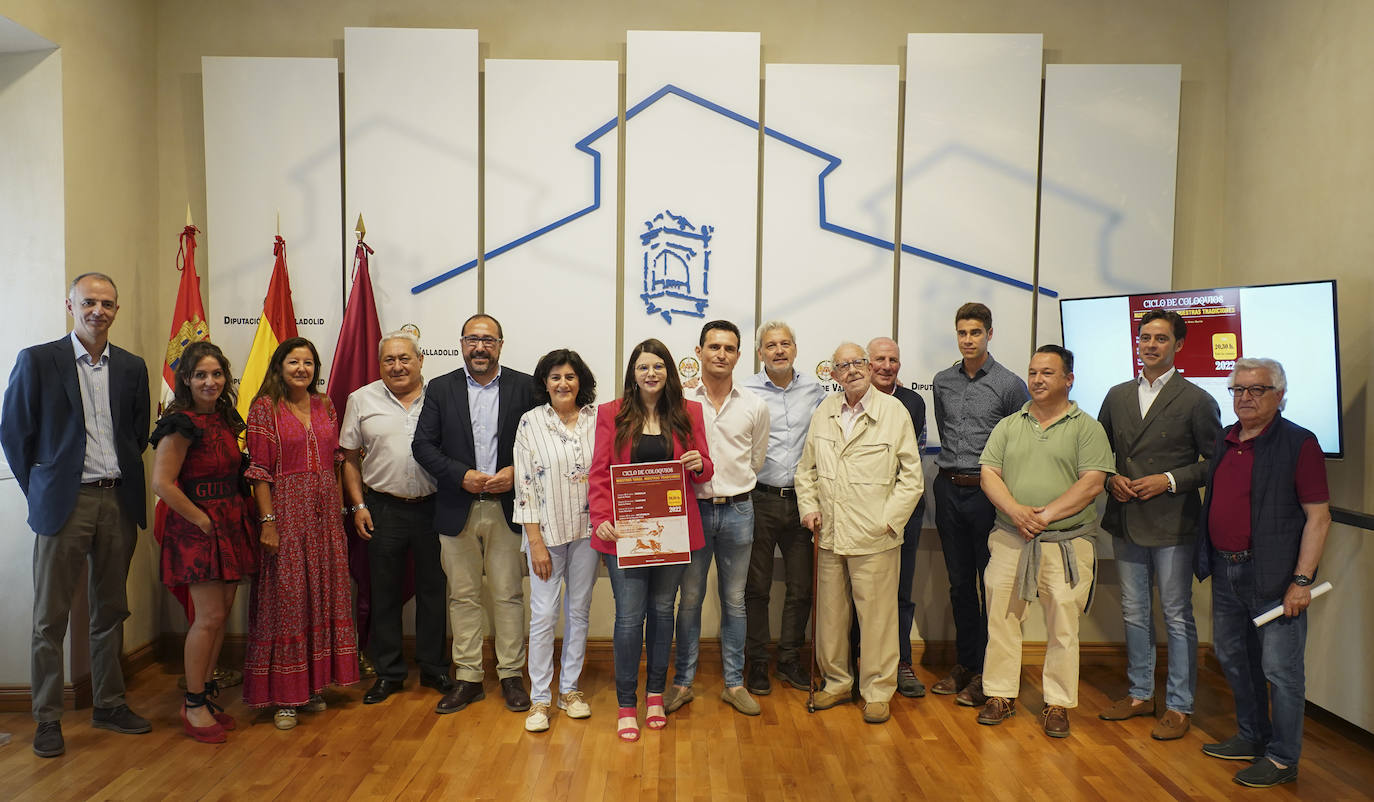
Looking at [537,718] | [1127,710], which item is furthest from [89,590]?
[1127,710]

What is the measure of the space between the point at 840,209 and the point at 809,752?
2.72 m

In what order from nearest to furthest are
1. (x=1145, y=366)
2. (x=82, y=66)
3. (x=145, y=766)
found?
(x=145, y=766) → (x=1145, y=366) → (x=82, y=66)

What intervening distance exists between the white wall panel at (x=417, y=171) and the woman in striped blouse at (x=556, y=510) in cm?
113

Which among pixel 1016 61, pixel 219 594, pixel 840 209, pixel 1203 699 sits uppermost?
pixel 1016 61

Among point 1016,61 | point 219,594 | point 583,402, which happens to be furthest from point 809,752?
point 1016,61

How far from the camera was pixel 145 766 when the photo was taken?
10.4 feet

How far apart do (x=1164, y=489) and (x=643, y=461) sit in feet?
7.24

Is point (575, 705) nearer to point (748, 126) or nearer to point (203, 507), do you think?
point (203, 507)

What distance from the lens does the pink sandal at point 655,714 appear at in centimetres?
351

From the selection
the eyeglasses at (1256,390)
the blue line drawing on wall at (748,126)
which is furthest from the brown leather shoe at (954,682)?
the blue line drawing on wall at (748,126)

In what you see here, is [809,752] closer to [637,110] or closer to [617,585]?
[617,585]

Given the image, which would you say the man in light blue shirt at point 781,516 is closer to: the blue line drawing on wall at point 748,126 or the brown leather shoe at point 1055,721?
the blue line drawing on wall at point 748,126

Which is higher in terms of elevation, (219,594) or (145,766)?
(219,594)

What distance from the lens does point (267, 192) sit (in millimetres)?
4391
